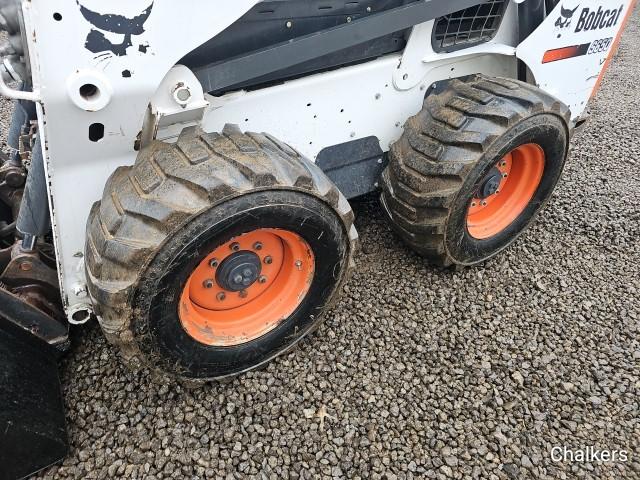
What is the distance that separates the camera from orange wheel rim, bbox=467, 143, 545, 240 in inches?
106

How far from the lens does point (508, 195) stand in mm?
2834

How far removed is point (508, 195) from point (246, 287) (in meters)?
1.60

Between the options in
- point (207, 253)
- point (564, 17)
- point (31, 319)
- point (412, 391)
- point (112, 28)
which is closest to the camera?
point (112, 28)

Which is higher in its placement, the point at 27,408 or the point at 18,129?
the point at 18,129

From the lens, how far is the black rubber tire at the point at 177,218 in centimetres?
157

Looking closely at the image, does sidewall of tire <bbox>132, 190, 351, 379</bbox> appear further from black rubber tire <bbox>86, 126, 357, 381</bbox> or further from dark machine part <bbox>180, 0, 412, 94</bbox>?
dark machine part <bbox>180, 0, 412, 94</bbox>

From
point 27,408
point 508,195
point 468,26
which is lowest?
point 27,408

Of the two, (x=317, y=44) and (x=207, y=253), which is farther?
(x=317, y=44)

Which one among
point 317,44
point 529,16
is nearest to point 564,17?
point 529,16

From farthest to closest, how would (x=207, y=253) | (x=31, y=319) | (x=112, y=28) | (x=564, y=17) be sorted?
1. (x=564, y=17)
2. (x=31, y=319)
3. (x=207, y=253)
4. (x=112, y=28)

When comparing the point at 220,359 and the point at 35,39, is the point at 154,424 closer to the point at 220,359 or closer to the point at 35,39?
the point at 220,359

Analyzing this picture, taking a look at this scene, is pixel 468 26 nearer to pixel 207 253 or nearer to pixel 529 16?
pixel 529 16

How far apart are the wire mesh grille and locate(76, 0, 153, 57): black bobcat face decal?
1.35m

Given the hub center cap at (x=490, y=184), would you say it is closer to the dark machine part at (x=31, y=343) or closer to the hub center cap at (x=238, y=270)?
the hub center cap at (x=238, y=270)
